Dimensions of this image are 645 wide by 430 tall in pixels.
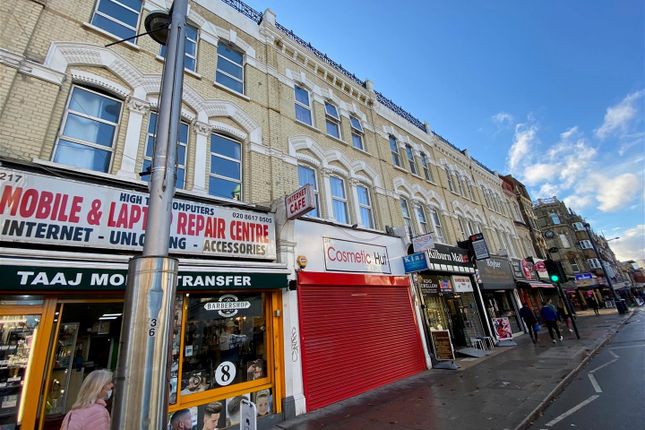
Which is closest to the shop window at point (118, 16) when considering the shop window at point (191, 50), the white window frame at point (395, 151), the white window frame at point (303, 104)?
the shop window at point (191, 50)

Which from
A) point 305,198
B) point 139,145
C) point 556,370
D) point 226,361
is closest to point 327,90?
point 305,198

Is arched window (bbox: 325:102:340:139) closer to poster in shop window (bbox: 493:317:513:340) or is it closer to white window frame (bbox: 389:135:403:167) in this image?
white window frame (bbox: 389:135:403:167)

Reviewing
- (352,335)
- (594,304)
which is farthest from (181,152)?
(594,304)

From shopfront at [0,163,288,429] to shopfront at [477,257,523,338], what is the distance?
13335mm

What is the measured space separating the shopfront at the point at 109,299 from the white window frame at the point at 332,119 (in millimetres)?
6940

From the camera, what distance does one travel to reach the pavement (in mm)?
5977

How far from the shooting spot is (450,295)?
15.1 m

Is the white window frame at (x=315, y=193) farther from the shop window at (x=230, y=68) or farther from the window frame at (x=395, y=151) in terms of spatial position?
the window frame at (x=395, y=151)

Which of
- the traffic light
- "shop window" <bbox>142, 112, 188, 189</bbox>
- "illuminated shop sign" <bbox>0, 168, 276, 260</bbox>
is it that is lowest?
the traffic light

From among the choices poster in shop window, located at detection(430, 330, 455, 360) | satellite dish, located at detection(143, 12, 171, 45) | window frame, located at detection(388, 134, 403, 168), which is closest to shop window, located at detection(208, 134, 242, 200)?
satellite dish, located at detection(143, 12, 171, 45)

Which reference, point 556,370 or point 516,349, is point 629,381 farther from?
point 516,349

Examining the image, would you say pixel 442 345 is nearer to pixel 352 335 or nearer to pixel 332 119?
pixel 352 335

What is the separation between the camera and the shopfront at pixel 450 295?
1305 centimetres

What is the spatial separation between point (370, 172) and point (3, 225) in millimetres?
11493
